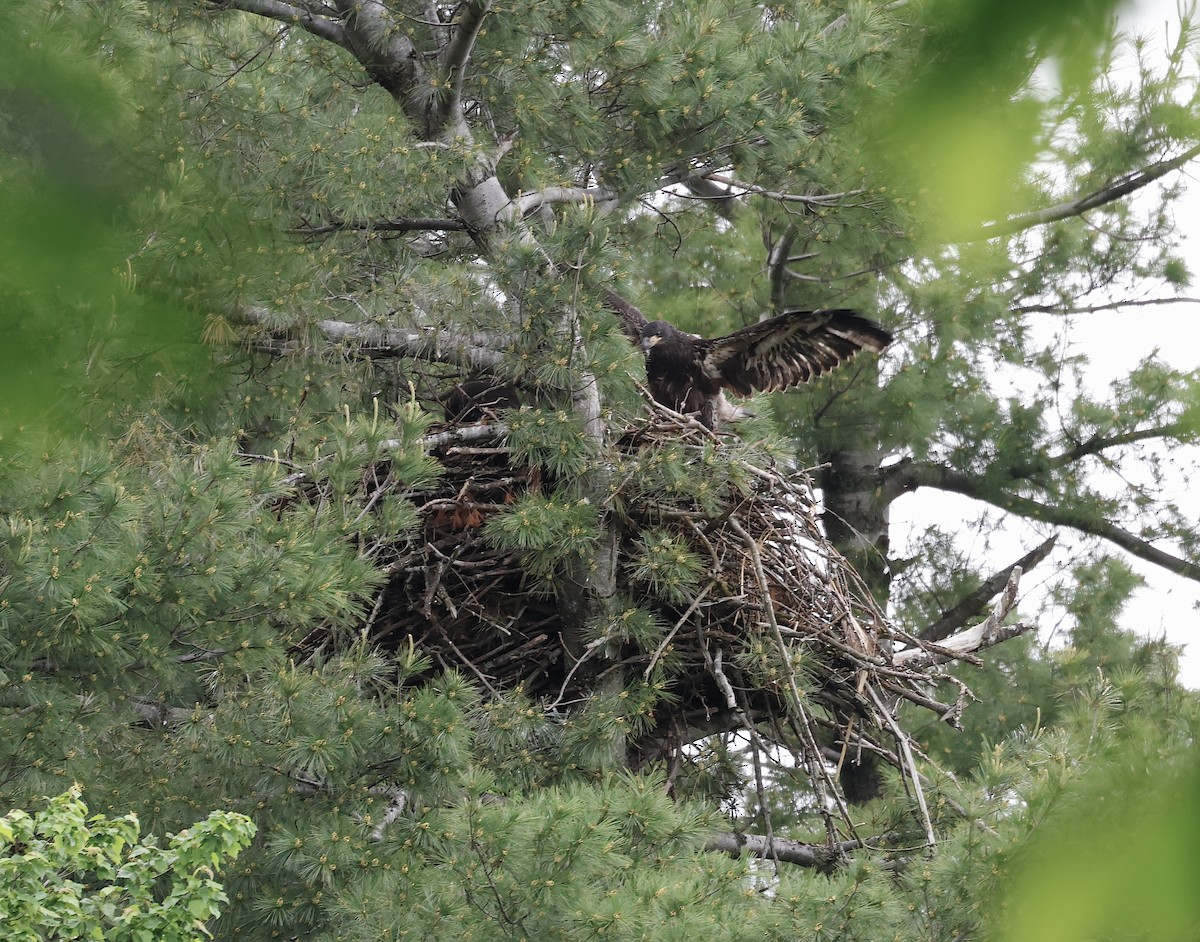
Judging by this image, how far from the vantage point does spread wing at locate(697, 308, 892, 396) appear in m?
5.28

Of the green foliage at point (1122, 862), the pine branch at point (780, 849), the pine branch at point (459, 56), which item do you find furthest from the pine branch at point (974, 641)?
the green foliage at point (1122, 862)

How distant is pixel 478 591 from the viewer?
190 inches

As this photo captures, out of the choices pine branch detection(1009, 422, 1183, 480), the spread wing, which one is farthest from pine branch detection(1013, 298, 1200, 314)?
the spread wing

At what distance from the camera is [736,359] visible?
18.3 ft

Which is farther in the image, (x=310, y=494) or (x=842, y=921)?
(x=310, y=494)

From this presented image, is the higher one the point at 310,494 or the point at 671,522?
the point at 671,522

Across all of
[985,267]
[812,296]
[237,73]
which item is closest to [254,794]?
[237,73]

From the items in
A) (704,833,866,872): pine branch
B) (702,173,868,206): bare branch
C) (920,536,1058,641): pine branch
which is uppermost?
(702,173,868,206): bare branch

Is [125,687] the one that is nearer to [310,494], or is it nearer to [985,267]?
[310,494]

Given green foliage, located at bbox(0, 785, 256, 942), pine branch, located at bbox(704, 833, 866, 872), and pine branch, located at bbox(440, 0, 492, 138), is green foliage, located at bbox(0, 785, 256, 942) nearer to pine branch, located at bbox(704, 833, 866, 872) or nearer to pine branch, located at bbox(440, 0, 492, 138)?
pine branch, located at bbox(704, 833, 866, 872)

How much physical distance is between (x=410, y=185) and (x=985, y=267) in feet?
7.62

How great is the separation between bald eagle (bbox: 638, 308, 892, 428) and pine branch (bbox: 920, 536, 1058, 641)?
8.09 ft

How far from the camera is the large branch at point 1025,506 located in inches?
293

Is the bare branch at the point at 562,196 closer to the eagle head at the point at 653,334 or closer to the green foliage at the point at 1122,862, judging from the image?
the eagle head at the point at 653,334
